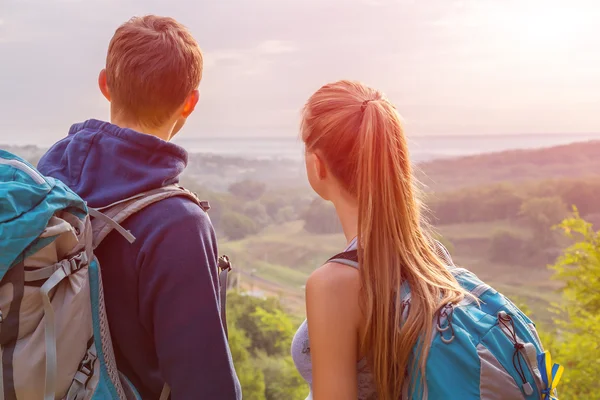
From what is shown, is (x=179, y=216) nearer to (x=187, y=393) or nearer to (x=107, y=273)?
(x=107, y=273)

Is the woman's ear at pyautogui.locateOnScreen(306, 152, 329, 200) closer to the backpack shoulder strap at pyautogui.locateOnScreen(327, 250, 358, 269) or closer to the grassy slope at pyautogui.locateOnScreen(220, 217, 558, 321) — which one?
the backpack shoulder strap at pyautogui.locateOnScreen(327, 250, 358, 269)

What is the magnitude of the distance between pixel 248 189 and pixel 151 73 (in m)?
3.18

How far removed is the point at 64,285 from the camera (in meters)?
1.22

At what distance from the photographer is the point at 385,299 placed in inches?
52.0

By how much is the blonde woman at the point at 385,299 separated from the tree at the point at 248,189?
302 centimetres

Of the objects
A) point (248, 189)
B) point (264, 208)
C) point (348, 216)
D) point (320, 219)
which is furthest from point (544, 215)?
point (348, 216)

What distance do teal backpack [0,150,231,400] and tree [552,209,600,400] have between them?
9.38ft

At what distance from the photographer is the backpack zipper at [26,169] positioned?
48.0 inches

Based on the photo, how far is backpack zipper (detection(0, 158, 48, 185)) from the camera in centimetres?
122

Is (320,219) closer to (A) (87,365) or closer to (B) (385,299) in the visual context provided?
(B) (385,299)

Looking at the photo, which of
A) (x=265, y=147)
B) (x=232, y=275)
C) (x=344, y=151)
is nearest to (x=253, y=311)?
(x=232, y=275)

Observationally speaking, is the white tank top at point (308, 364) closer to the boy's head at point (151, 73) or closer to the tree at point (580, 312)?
the boy's head at point (151, 73)

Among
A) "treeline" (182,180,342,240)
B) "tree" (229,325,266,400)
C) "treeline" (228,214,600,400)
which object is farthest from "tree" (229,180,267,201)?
"tree" (229,325,266,400)

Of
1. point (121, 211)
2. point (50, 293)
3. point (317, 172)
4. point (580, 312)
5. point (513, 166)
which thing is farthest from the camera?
point (513, 166)
